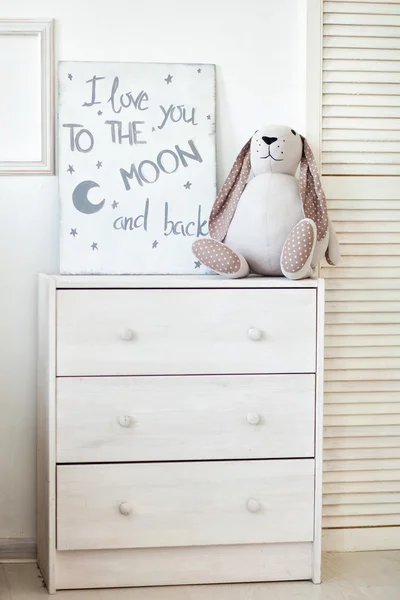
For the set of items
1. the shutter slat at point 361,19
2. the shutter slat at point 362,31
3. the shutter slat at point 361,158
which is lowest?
the shutter slat at point 361,158

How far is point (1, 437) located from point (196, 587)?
0.73 meters

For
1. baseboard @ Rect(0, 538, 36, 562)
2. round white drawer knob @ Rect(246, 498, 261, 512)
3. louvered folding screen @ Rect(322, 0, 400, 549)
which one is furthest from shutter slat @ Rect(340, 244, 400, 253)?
baseboard @ Rect(0, 538, 36, 562)

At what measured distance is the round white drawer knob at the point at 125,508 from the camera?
2.01 meters

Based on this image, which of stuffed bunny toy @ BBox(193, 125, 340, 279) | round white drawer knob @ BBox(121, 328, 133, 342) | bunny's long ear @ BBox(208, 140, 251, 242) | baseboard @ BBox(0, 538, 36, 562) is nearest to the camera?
round white drawer knob @ BBox(121, 328, 133, 342)

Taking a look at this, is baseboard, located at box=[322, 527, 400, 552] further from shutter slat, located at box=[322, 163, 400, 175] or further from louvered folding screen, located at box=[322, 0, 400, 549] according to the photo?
shutter slat, located at box=[322, 163, 400, 175]

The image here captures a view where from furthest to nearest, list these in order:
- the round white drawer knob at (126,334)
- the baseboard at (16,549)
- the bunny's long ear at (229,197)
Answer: the baseboard at (16,549), the bunny's long ear at (229,197), the round white drawer knob at (126,334)

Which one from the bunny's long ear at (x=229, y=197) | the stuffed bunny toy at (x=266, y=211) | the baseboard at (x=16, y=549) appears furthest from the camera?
the baseboard at (x=16, y=549)

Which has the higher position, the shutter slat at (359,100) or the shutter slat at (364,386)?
the shutter slat at (359,100)

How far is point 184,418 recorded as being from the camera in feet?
6.66

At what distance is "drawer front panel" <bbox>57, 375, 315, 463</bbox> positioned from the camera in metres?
2.00

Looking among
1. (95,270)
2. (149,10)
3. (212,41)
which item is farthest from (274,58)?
(95,270)

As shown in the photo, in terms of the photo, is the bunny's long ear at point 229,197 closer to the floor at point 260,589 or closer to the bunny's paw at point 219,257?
the bunny's paw at point 219,257

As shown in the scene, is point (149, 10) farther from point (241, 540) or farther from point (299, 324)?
point (241, 540)

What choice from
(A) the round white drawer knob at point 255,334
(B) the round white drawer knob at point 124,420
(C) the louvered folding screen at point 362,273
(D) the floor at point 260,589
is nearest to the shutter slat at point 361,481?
(C) the louvered folding screen at point 362,273
